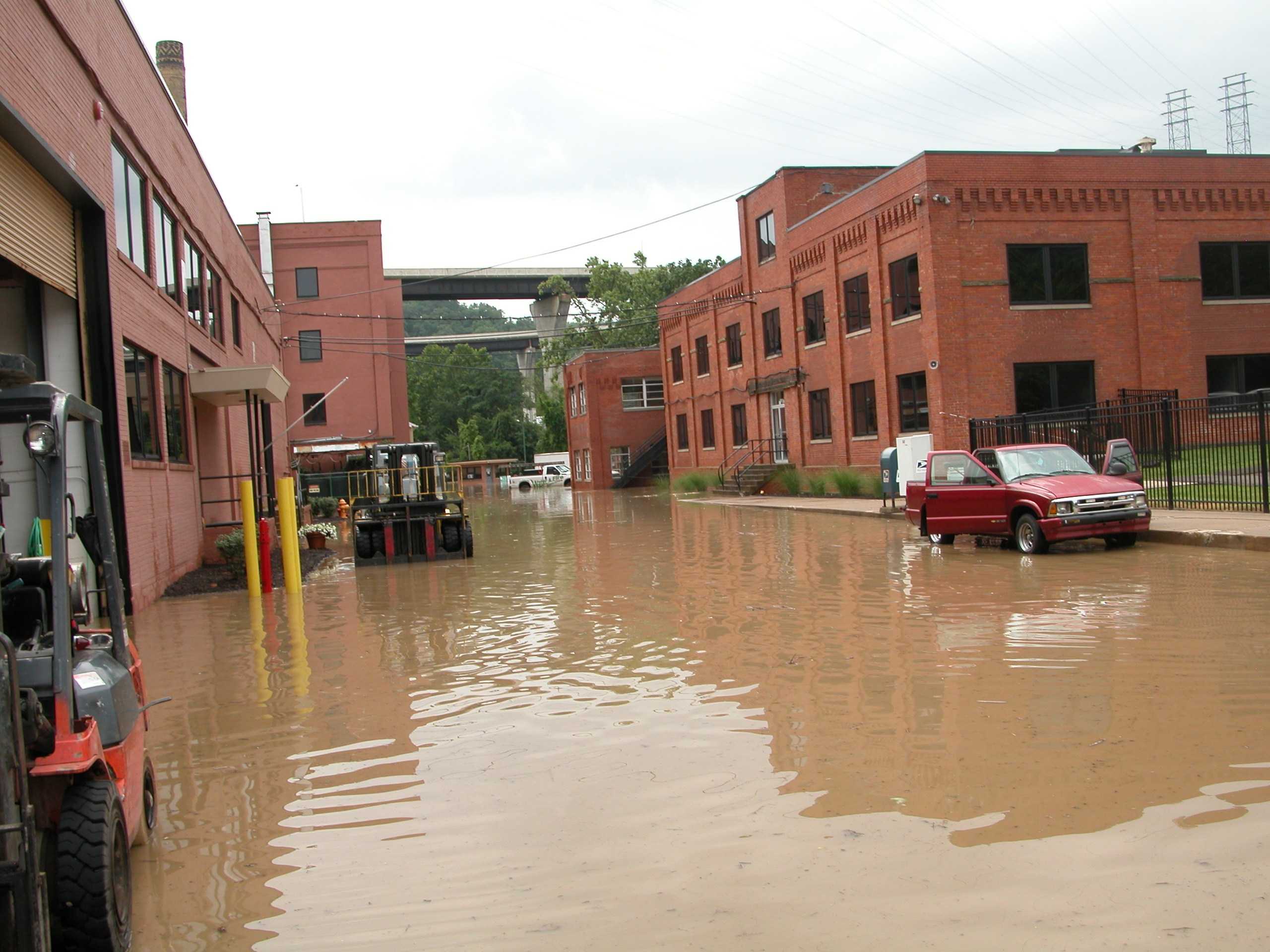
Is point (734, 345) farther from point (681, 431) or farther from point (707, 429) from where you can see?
point (681, 431)

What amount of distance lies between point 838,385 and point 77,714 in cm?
3434

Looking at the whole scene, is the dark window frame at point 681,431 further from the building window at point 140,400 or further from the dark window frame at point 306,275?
the building window at point 140,400

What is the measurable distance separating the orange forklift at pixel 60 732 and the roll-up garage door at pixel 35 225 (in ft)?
24.3

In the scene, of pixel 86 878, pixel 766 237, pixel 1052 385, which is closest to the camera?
pixel 86 878

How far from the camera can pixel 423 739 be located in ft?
24.5

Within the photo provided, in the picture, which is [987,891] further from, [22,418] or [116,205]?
[116,205]

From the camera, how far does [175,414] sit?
20312mm

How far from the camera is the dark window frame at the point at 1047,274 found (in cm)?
3134

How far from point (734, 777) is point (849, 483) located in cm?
2893

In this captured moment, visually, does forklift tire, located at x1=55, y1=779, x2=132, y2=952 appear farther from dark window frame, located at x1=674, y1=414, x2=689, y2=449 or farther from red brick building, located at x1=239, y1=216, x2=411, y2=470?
dark window frame, located at x1=674, y1=414, x2=689, y2=449

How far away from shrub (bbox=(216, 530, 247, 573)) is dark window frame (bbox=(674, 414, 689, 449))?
121 feet

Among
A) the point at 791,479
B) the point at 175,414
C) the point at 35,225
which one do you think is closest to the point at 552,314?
the point at 791,479

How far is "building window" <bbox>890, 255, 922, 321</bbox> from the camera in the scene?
32125mm

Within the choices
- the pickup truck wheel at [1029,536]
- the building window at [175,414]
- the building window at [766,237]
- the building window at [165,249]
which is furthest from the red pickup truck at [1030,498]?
the building window at [766,237]
